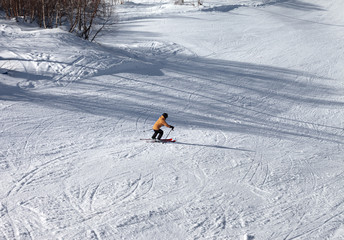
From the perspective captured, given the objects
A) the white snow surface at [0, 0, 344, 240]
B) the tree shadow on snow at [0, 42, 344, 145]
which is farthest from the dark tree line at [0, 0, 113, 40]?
the tree shadow on snow at [0, 42, 344, 145]

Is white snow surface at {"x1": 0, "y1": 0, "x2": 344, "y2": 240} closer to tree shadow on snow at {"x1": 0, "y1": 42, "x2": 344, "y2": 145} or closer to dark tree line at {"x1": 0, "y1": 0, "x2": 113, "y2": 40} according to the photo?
tree shadow on snow at {"x1": 0, "y1": 42, "x2": 344, "y2": 145}

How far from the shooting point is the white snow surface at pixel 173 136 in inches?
277

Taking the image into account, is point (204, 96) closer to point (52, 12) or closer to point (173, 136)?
A: point (173, 136)

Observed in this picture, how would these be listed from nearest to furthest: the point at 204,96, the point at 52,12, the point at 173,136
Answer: the point at 173,136 → the point at 204,96 → the point at 52,12

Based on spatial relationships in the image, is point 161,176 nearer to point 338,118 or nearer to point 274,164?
point 274,164

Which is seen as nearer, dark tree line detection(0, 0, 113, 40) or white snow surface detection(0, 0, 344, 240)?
white snow surface detection(0, 0, 344, 240)

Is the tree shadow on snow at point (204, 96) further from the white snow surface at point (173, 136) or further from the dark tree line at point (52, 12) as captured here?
the dark tree line at point (52, 12)

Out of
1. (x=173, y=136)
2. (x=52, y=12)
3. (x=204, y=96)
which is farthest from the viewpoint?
(x=52, y=12)

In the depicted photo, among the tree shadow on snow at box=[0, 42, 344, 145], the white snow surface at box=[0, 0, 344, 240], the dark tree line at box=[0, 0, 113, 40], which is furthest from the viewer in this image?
the dark tree line at box=[0, 0, 113, 40]

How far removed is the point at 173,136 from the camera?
11648mm

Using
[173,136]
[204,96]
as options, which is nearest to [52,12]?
[204,96]

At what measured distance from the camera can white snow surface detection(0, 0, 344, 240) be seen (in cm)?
705

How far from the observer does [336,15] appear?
30.8m

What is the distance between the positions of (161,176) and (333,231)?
4022 millimetres
